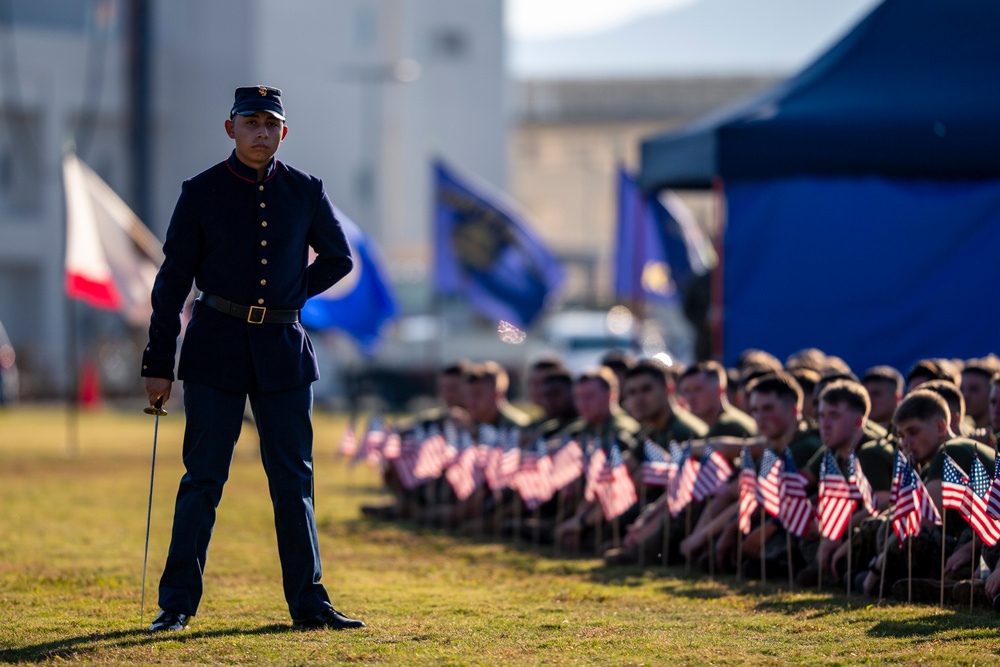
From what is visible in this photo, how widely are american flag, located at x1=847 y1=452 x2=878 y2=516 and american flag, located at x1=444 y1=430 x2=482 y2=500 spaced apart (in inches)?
160

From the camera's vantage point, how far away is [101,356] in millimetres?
36906

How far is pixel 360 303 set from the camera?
55.7 feet

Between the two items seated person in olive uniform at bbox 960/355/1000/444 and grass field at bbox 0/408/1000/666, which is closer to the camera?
grass field at bbox 0/408/1000/666

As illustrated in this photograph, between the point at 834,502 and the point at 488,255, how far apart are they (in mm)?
11910

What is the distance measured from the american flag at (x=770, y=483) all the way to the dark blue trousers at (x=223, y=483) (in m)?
2.76

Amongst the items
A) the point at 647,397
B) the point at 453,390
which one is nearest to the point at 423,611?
the point at 647,397

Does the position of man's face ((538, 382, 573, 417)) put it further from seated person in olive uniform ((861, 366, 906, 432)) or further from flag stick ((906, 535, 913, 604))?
flag stick ((906, 535, 913, 604))

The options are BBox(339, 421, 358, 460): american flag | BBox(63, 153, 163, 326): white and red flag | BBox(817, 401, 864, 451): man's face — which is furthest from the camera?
BBox(63, 153, 163, 326): white and red flag

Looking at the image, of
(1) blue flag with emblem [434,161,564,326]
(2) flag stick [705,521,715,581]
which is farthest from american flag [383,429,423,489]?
(1) blue flag with emblem [434,161,564,326]

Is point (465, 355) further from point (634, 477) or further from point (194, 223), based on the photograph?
point (194, 223)

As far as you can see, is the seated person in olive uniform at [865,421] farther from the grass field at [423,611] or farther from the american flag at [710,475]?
the grass field at [423,611]

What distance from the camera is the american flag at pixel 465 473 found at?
12.3m

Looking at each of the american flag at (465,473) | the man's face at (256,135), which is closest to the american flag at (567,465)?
the american flag at (465,473)

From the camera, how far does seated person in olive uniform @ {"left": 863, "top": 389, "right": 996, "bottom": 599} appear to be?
26.7ft
